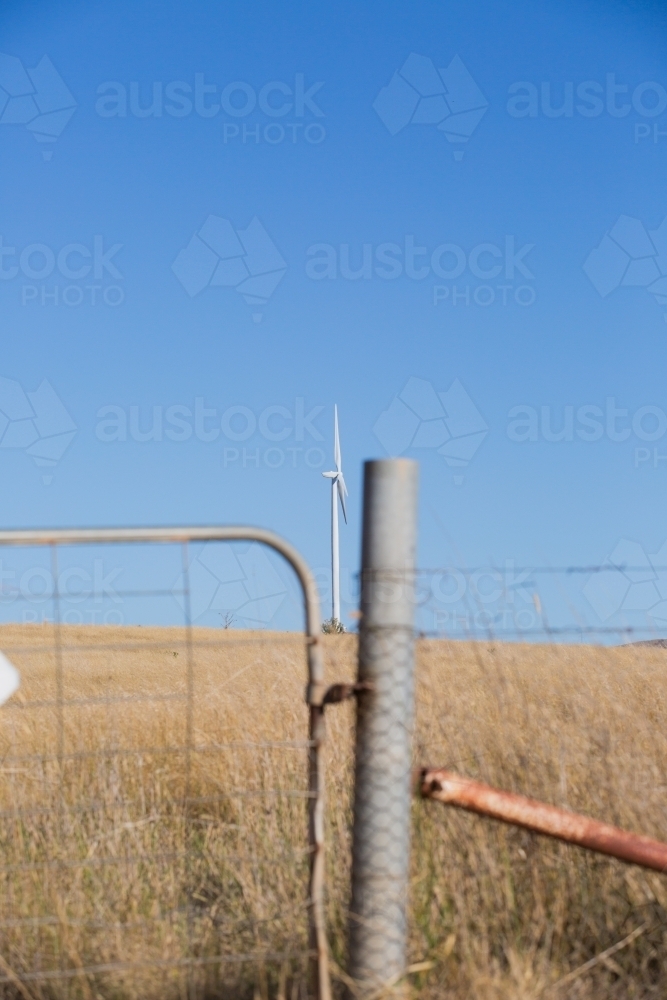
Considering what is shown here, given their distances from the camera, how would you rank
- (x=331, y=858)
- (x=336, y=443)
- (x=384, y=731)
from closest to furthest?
(x=384, y=731) < (x=331, y=858) < (x=336, y=443)

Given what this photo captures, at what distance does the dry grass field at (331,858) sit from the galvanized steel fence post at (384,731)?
0.25 meters

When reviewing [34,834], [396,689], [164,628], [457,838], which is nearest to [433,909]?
[457,838]

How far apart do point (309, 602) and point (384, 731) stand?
468 millimetres

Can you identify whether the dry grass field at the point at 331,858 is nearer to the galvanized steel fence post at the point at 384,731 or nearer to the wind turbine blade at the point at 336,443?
the galvanized steel fence post at the point at 384,731

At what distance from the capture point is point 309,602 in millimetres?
3184

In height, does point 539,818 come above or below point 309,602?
below

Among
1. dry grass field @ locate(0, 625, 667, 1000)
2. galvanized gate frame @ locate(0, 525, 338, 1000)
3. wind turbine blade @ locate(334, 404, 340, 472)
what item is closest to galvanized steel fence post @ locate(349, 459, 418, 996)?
galvanized gate frame @ locate(0, 525, 338, 1000)

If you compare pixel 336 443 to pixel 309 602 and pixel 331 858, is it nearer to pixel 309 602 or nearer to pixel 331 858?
pixel 331 858

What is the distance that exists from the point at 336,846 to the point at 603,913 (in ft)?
3.65

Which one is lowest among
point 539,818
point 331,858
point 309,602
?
point 331,858

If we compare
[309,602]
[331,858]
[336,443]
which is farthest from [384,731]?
[336,443]

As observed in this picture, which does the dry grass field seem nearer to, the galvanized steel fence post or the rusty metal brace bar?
the galvanized steel fence post

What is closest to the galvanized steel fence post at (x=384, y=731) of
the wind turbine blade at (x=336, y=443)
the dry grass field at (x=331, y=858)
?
the dry grass field at (x=331, y=858)

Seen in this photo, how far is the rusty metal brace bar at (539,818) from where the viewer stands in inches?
128
